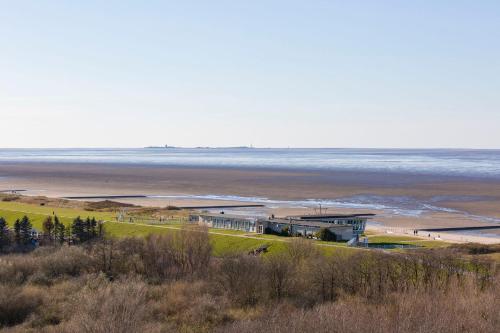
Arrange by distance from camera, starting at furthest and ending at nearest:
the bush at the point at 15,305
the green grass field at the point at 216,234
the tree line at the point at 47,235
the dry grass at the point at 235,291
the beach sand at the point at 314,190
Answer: the beach sand at the point at 314,190, the tree line at the point at 47,235, the green grass field at the point at 216,234, the bush at the point at 15,305, the dry grass at the point at 235,291

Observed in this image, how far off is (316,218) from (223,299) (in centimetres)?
2927

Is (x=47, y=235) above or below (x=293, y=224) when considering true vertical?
below

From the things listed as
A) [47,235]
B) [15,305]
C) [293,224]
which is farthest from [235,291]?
[47,235]

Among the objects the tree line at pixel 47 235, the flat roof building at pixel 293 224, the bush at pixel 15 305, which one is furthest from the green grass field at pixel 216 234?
the bush at pixel 15 305

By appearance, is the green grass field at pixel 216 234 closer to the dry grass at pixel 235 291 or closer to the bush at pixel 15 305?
the dry grass at pixel 235 291

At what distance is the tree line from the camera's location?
49875 mm

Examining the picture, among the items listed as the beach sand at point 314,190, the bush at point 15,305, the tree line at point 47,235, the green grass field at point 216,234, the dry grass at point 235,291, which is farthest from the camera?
the beach sand at point 314,190

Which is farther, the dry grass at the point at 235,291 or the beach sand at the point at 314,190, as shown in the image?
the beach sand at the point at 314,190

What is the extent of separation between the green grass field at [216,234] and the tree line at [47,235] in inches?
120

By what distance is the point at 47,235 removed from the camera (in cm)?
5134

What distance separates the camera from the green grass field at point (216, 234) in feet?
156

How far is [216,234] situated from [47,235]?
13.7m

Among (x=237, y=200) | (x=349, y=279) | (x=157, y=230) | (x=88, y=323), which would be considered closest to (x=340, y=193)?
(x=237, y=200)

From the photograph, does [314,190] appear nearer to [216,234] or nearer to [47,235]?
[216,234]
